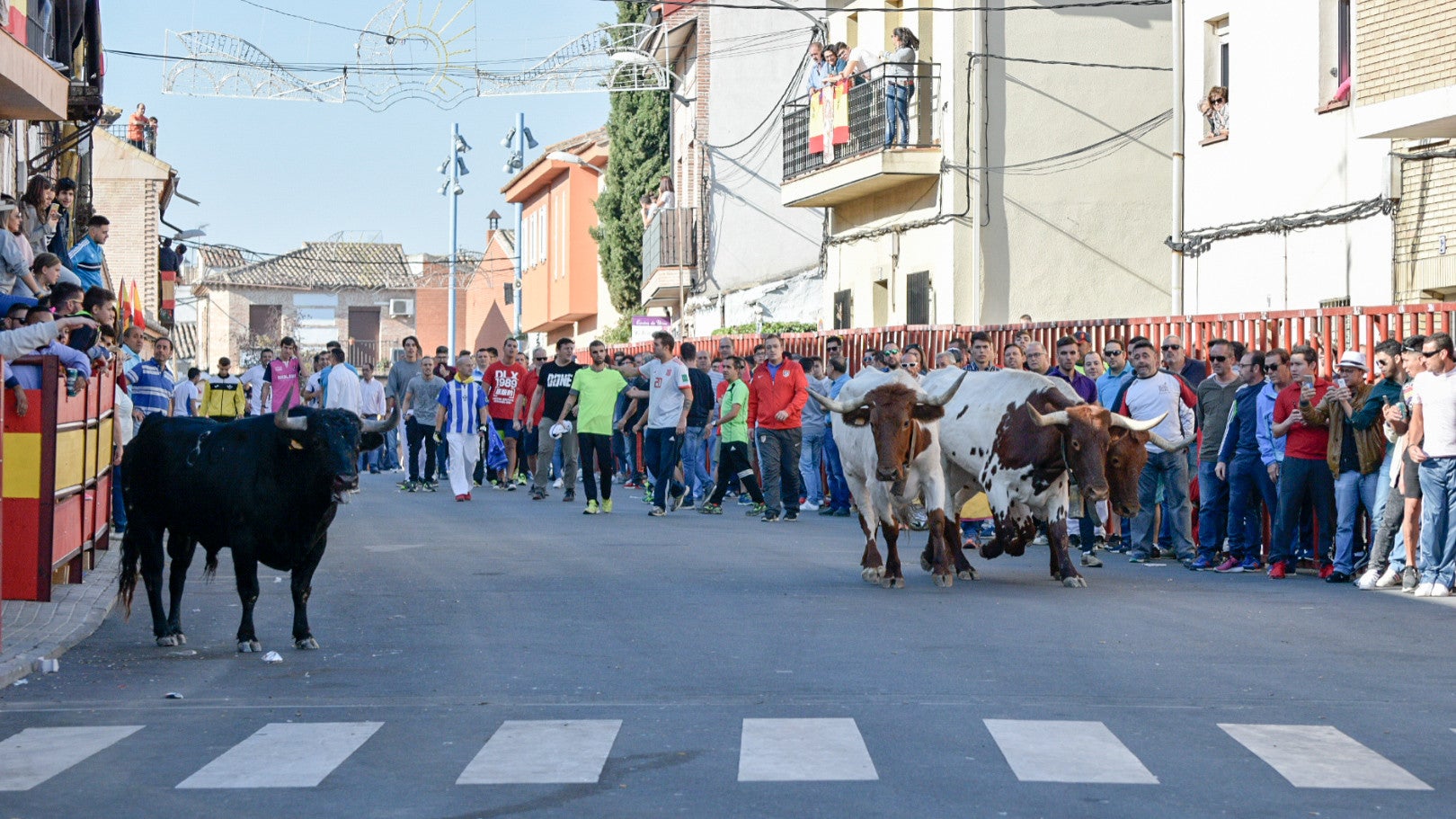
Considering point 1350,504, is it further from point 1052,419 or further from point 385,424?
point 385,424

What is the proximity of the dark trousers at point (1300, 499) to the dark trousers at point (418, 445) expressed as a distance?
13815 millimetres

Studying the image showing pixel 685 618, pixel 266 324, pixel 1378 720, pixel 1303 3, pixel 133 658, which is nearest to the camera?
pixel 1378 720

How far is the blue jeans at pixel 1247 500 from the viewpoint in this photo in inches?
606

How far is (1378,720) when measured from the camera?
8.25 metres

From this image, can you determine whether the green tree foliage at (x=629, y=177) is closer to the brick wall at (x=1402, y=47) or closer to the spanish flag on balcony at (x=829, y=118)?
the spanish flag on balcony at (x=829, y=118)

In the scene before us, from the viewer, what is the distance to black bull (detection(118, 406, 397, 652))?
34.5 feet

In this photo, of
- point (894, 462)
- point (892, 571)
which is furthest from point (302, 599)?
point (894, 462)

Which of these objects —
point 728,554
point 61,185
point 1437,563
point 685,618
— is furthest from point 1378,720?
point 61,185

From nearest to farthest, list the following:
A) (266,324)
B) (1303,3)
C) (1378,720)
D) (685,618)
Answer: (1378,720), (685,618), (1303,3), (266,324)

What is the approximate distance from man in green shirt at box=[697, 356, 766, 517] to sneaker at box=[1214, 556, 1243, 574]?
7.41 meters

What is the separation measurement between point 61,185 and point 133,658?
9252 mm

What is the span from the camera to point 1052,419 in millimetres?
13719

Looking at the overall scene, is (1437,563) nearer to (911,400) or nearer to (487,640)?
(911,400)

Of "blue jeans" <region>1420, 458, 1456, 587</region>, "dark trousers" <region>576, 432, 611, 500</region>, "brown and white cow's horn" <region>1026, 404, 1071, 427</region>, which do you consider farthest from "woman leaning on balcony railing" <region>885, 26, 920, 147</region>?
"blue jeans" <region>1420, 458, 1456, 587</region>
